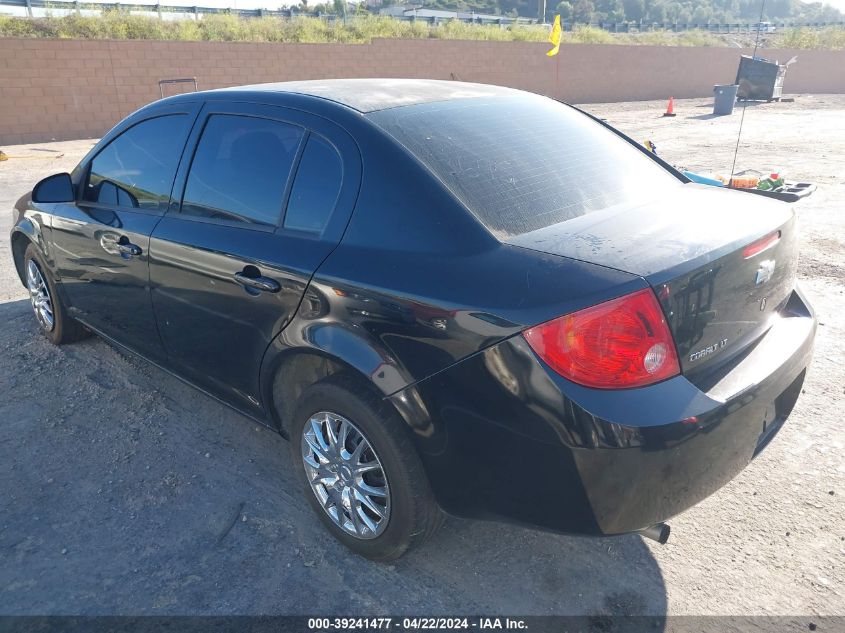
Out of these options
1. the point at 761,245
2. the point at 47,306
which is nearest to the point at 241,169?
the point at 761,245

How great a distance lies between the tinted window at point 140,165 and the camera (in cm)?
337

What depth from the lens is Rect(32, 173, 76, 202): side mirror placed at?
3.97 m

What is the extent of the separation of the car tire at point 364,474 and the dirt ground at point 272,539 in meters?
0.15

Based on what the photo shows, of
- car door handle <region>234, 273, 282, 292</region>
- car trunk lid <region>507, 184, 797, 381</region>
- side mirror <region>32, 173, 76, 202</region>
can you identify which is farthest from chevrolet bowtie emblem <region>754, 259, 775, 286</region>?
side mirror <region>32, 173, 76, 202</region>

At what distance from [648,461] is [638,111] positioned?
25.3 meters

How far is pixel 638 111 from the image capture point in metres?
24.8

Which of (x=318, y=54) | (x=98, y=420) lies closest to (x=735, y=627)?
(x=98, y=420)

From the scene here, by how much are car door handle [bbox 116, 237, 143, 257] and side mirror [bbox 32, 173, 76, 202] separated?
2.39ft

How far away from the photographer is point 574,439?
2004 millimetres

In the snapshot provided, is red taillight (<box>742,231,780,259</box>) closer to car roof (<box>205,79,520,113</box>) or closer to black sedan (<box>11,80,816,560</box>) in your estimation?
black sedan (<box>11,80,816,560</box>)

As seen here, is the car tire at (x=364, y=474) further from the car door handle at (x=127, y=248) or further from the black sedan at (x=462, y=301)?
the car door handle at (x=127, y=248)

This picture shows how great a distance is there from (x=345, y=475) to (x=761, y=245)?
1.77 meters

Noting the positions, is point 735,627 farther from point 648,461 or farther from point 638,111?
point 638,111

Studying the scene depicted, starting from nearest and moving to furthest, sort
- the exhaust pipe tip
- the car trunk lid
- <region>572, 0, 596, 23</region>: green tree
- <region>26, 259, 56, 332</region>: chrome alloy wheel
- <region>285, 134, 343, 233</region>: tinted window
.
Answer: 1. the car trunk lid
2. the exhaust pipe tip
3. <region>285, 134, 343, 233</region>: tinted window
4. <region>26, 259, 56, 332</region>: chrome alloy wheel
5. <region>572, 0, 596, 23</region>: green tree
